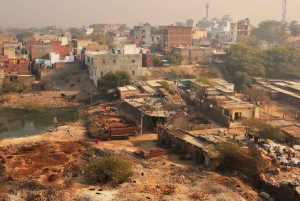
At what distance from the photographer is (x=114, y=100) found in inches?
1312

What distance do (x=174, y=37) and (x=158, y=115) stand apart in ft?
112

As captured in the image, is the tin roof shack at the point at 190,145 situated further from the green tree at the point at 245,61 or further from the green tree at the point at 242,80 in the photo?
the green tree at the point at 245,61

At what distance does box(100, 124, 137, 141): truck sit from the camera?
895 inches

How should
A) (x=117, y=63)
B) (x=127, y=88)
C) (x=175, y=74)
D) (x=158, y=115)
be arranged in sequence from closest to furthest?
1. (x=158, y=115)
2. (x=127, y=88)
3. (x=117, y=63)
4. (x=175, y=74)

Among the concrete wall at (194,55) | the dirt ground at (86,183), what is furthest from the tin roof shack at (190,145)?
the concrete wall at (194,55)

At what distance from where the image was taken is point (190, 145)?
63.3 ft

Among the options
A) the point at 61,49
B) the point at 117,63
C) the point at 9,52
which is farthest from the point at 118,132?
the point at 9,52

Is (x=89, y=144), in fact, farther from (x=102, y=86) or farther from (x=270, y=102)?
(x=270, y=102)

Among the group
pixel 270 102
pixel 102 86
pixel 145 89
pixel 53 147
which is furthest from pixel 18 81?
pixel 270 102

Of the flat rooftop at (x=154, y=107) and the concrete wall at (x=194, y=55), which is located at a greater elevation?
the concrete wall at (x=194, y=55)

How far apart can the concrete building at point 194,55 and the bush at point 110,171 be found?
3361 centimetres

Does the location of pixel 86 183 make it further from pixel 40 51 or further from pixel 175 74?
pixel 40 51

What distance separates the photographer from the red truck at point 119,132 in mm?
22734

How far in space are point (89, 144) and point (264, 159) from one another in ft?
34.3
